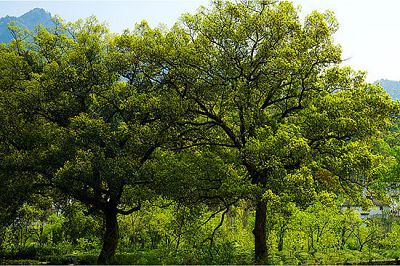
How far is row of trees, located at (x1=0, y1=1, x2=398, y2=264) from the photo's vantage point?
55.6 feet

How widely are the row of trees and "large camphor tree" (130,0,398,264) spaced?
51 millimetres

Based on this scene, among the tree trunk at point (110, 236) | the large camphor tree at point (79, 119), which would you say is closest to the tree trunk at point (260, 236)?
the large camphor tree at point (79, 119)

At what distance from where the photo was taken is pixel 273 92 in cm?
1853

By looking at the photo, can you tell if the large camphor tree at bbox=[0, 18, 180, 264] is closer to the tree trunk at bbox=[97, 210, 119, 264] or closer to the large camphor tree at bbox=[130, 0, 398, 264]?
the tree trunk at bbox=[97, 210, 119, 264]

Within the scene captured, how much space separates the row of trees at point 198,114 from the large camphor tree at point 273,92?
0.05 meters

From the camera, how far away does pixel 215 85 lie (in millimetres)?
18703

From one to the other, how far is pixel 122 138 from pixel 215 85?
14.9 feet

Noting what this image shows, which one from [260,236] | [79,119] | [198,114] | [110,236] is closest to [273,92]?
[198,114]

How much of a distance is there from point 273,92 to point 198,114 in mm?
3557

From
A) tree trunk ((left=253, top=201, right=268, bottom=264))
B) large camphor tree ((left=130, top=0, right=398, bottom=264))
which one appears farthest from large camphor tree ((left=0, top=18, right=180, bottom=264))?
tree trunk ((left=253, top=201, right=268, bottom=264))

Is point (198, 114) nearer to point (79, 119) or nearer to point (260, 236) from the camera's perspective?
point (79, 119)

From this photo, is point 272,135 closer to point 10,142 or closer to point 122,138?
point 122,138

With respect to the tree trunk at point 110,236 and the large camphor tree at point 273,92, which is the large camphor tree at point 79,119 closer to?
the tree trunk at point 110,236

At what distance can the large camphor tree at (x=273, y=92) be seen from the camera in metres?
16.6
